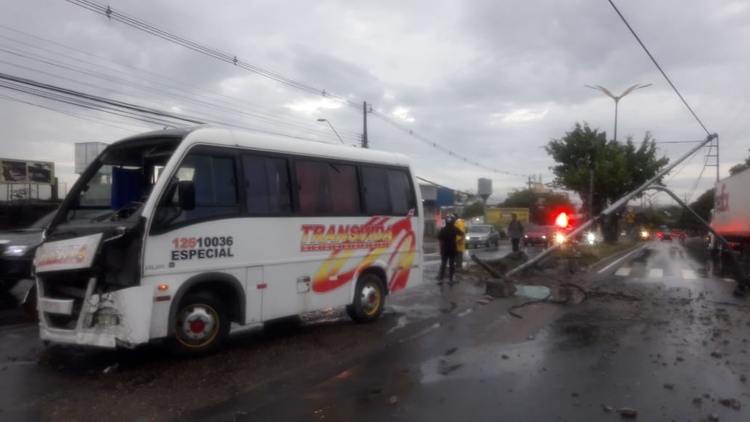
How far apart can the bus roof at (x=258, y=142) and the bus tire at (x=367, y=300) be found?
199 cm

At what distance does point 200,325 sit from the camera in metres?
8.74

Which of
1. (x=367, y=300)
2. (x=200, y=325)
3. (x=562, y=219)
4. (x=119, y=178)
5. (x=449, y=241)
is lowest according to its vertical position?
(x=367, y=300)

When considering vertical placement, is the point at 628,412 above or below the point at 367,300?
below

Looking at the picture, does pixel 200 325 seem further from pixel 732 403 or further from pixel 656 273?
pixel 656 273

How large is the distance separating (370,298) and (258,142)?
343 centimetres

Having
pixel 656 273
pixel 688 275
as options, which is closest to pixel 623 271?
pixel 656 273

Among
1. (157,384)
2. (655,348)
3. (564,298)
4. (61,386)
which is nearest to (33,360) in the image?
(61,386)

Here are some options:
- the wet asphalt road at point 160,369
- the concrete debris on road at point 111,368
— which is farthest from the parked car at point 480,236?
the concrete debris on road at point 111,368

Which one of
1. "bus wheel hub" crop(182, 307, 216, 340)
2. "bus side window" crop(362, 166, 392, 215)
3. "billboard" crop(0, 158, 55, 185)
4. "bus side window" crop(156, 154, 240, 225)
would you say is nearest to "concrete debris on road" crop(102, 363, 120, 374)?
"bus wheel hub" crop(182, 307, 216, 340)

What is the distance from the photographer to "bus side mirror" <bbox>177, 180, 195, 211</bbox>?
825cm

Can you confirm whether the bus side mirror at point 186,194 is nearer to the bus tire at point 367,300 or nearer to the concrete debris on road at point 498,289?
the bus tire at point 367,300

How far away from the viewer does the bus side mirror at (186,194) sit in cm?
825

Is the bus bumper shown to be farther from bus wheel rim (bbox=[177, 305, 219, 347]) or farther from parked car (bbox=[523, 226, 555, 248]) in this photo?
parked car (bbox=[523, 226, 555, 248])

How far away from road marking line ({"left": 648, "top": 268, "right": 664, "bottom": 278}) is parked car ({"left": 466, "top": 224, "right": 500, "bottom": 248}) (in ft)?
56.5
